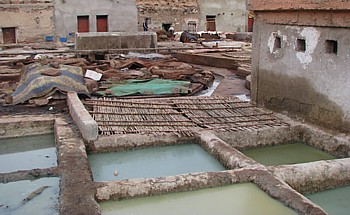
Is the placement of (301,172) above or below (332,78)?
below

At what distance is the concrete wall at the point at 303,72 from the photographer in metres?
6.83

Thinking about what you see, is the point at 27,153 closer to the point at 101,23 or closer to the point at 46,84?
the point at 46,84

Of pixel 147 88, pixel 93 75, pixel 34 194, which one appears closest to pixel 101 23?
pixel 93 75

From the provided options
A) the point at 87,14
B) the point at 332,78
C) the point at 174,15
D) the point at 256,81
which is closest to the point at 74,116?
the point at 256,81

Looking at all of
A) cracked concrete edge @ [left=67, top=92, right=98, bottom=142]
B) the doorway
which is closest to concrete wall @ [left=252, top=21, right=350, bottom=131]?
cracked concrete edge @ [left=67, top=92, right=98, bottom=142]

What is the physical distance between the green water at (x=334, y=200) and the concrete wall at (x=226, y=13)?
25164 mm

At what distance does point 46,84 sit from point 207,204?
584 centimetres

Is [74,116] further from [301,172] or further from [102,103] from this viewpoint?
[301,172]

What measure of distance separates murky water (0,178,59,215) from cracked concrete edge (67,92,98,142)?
109cm

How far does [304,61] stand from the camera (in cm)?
761

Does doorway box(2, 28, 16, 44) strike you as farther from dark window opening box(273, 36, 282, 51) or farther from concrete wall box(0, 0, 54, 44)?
dark window opening box(273, 36, 282, 51)

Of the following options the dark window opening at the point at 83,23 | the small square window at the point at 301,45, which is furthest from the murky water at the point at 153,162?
the dark window opening at the point at 83,23

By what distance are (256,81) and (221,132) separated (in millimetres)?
2338

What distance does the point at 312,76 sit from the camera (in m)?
7.45
